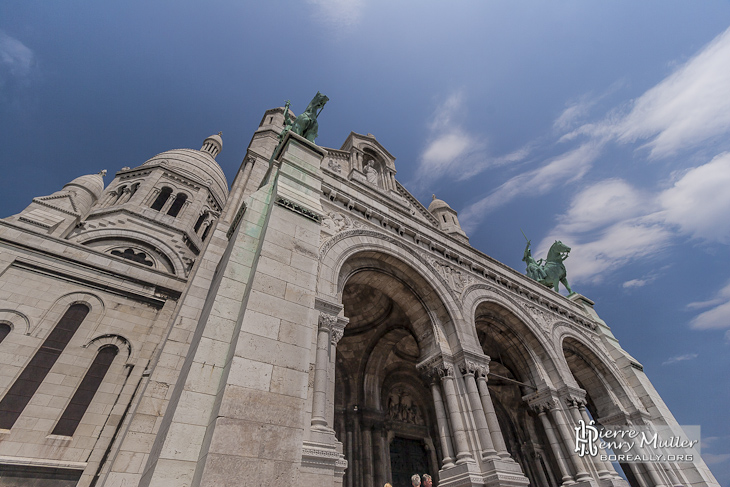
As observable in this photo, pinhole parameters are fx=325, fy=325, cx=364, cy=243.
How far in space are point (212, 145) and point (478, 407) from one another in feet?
130

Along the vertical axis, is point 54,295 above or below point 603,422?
above

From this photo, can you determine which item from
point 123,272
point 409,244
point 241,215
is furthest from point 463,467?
point 123,272

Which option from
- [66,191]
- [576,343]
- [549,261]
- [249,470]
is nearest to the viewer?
[249,470]

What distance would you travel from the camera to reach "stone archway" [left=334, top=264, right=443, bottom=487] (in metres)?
10.9

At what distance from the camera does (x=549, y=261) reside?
19469mm

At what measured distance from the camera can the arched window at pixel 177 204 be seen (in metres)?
24.7

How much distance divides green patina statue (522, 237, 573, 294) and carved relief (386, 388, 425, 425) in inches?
385

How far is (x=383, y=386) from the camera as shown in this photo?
14312mm

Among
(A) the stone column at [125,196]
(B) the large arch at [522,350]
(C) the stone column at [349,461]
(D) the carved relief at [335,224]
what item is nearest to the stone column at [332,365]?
(D) the carved relief at [335,224]

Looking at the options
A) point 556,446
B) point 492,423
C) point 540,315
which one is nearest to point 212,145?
point 540,315

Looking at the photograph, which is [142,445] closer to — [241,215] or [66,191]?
[241,215]

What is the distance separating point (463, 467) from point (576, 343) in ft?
35.7

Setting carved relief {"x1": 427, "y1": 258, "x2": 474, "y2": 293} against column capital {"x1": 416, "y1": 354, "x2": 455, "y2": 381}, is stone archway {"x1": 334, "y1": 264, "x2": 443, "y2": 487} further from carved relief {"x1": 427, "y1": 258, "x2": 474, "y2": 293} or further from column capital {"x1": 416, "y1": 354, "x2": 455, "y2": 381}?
carved relief {"x1": 427, "y1": 258, "x2": 474, "y2": 293}

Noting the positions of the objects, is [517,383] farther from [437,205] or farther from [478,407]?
[437,205]
